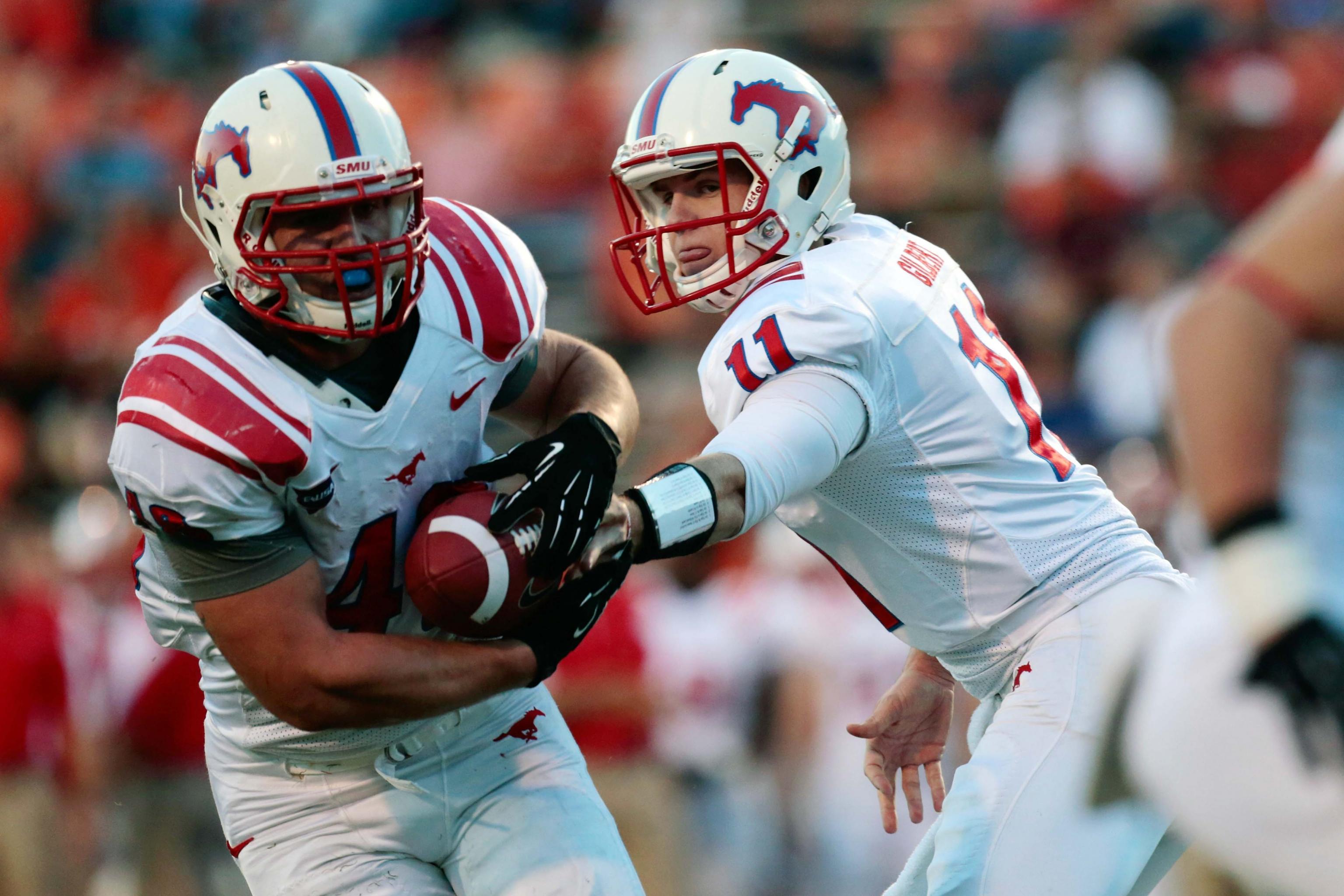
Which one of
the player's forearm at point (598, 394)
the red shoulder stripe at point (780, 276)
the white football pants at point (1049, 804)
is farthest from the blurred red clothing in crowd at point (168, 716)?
the white football pants at point (1049, 804)

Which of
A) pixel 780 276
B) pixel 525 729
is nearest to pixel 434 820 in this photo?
pixel 525 729

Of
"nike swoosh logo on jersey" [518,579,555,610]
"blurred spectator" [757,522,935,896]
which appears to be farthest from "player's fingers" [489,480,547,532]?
A: "blurred spectator" [757,522,935,896]

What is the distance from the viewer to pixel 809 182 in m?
3.32

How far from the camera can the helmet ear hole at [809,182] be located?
330 cm

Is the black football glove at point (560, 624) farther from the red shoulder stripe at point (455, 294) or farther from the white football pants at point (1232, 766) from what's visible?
the white football pants at point (1232, 766)

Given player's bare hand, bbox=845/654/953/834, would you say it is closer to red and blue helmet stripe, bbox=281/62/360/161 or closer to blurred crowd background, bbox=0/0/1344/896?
red and blue helmet stripe, bbox=281/62/360/161

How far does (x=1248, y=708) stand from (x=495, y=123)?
23.6 feet

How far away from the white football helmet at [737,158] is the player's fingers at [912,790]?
1071 millimetres

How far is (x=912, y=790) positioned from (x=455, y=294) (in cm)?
143

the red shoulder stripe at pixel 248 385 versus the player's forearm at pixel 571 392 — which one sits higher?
the red shoulder stripe at pixel 248 385

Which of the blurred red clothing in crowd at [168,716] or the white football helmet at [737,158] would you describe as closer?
the white football helmet at [737,158]

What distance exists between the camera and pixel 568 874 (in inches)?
114

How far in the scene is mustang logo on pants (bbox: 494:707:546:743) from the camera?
3.12 meters

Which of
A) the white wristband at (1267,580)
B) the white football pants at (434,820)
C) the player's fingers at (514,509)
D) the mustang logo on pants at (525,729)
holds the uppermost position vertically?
the white wristband at (1267,580)
